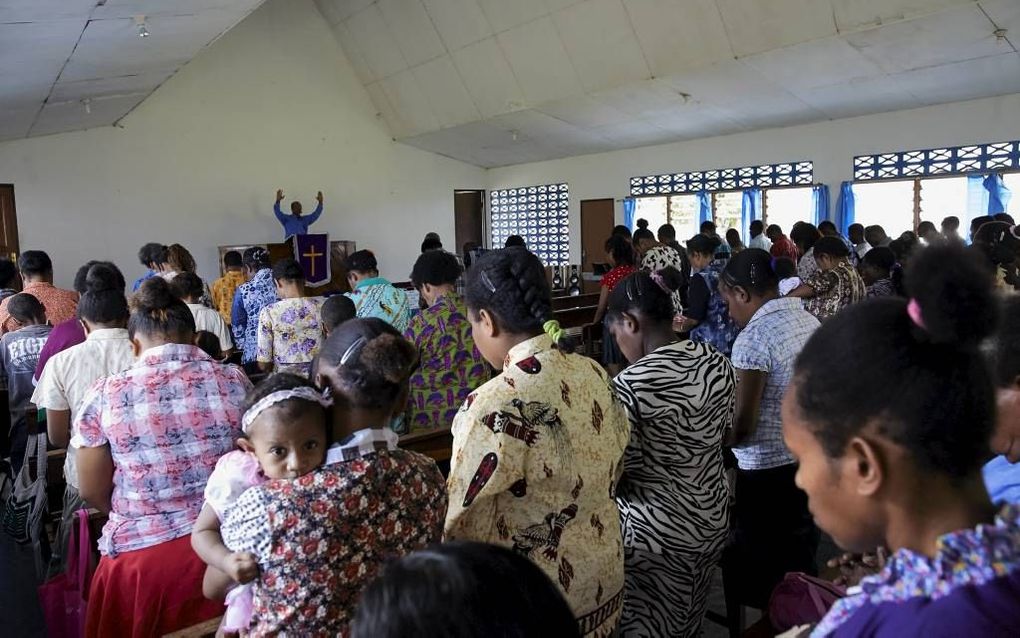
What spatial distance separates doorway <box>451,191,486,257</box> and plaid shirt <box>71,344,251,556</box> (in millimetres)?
11654

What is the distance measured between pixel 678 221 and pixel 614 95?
114 inches

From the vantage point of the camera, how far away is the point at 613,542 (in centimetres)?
164

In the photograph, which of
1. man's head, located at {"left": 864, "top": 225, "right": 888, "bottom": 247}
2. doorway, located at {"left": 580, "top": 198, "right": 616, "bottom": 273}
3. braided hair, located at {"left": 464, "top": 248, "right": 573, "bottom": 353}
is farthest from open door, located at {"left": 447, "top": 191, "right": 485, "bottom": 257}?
braided hair, located at {"left": 464, "top": 248, "right": 573, "bottom": 353}

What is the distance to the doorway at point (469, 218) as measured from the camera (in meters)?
13.6

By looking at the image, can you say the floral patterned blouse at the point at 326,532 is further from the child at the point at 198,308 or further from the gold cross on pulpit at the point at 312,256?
the gold cross on pulpit at the point at 312,256

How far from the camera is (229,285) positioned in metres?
5.99

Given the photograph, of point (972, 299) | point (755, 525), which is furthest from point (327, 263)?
point (972, 299)

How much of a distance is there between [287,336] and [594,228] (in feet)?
29.2

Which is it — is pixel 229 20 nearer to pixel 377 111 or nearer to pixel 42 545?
pixel 42 545

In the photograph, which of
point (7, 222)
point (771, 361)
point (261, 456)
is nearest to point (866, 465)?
point (261, 456)

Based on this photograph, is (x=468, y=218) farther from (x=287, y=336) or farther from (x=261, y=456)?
(x=261, y=456)

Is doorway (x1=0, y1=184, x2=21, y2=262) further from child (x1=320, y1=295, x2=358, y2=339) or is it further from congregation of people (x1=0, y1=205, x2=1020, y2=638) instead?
child (x1=320, y1=295, x2=358, y2=339)

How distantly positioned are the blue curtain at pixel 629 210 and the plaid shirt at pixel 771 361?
9.24 metres

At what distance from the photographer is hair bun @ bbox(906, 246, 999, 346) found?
80 cm
